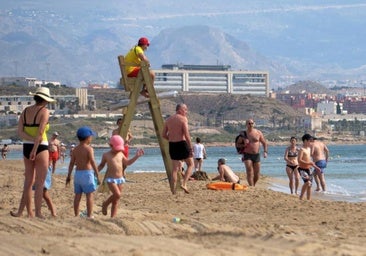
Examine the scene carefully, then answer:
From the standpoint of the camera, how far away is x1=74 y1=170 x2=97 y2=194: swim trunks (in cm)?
1263

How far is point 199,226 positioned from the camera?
11430 mm

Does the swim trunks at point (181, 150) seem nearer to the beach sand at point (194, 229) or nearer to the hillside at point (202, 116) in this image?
the beach sand at point (194, 229)

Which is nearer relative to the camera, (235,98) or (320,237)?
(320,237)

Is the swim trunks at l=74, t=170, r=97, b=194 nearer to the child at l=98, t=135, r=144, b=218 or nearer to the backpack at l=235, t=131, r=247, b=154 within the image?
the child at l=98, t=135, r=144, b=218

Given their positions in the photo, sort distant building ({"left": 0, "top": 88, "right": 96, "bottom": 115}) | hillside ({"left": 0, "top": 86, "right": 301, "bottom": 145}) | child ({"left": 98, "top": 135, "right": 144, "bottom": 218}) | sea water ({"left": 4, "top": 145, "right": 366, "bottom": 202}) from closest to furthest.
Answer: child ({"left": 98, "top": 135, "right": 144, "bottom": 218}) → sea water ({"left": 4, "top": 145, "right": 366, "bottom": 202}) → hillside ({"left": 0, "top": 86, "right": 301, "bottom": 145}) → distant building ({"left": 0, "top": 88, "right": 96, "bottom": 115})

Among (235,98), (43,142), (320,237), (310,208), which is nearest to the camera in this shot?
(320,237)

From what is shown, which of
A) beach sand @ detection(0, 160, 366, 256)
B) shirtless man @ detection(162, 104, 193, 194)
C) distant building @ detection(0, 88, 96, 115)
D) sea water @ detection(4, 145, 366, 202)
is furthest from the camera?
distant building @ detection(0, 88, 96, 115)

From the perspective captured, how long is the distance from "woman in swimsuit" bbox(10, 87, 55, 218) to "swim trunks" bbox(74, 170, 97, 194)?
0.50 meters

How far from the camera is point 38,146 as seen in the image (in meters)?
12.2

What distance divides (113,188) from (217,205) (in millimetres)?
2620

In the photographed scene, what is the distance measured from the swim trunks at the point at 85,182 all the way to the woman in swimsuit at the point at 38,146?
0.50 metres

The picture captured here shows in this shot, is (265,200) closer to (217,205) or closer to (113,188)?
(217,205)

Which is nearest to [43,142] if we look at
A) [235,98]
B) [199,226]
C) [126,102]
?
[199,226]

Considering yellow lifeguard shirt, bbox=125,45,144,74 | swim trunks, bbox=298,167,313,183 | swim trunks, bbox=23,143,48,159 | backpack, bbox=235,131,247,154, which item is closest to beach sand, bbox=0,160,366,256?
swim trunks, bbox=23,143,48,159
